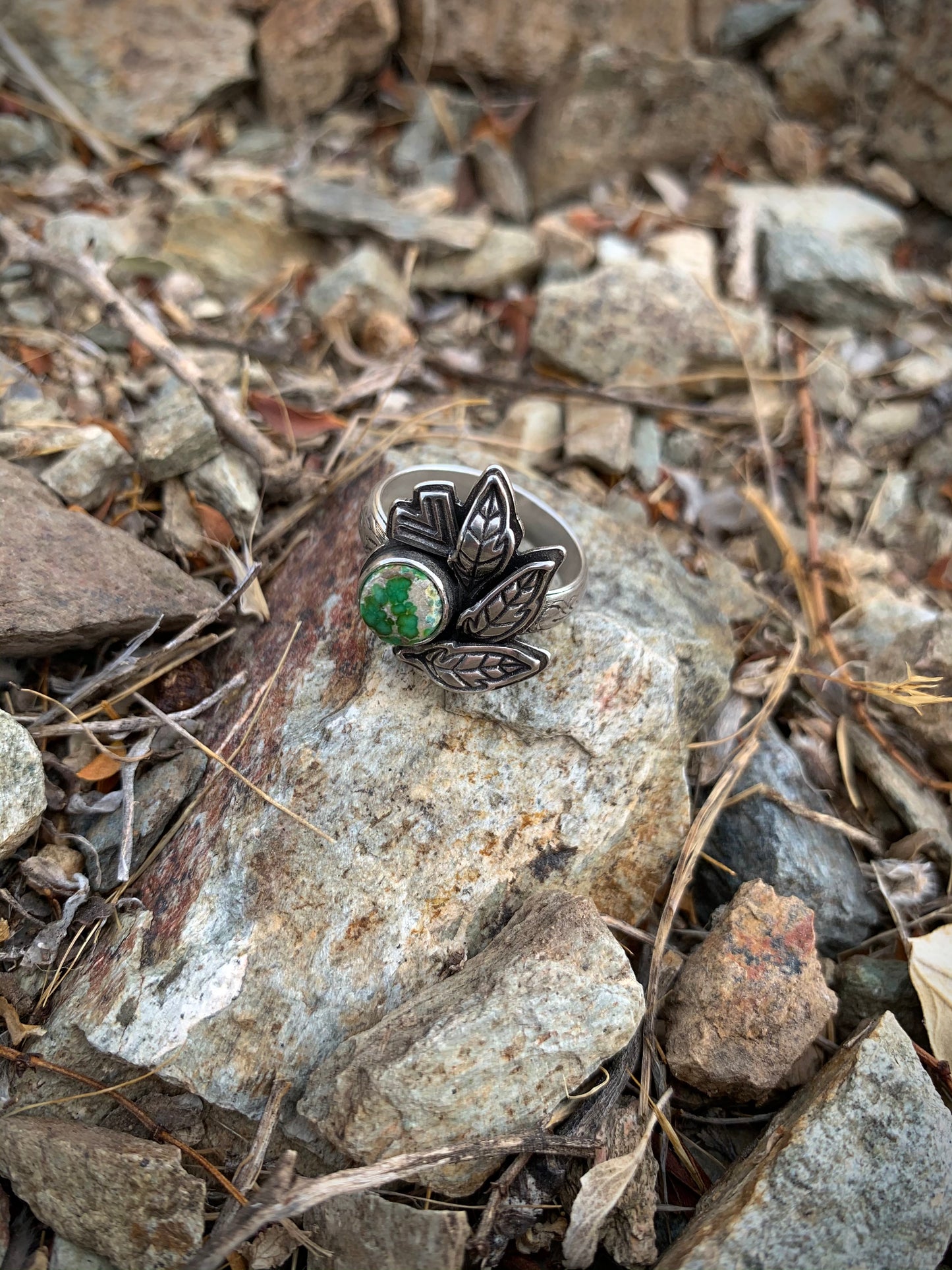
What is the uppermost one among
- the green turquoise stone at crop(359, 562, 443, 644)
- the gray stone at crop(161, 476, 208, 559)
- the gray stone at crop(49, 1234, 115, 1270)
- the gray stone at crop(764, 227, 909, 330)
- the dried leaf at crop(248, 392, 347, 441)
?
the gray stone at crop(764, 227, 909, 330)

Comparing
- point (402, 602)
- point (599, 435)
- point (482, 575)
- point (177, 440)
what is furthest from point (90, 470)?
point (599, 435)

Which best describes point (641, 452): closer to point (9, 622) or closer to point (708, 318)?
point (708, 318)

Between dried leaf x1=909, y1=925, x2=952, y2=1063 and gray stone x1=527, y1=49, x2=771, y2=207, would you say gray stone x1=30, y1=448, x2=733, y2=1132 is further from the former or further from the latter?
gray stone x1=527, y1=49, x2=771, y2=207

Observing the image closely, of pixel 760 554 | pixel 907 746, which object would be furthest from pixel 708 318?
pixel 907 746

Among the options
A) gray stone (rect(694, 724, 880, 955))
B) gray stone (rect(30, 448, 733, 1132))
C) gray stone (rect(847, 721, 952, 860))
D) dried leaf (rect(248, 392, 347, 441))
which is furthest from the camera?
dried leaf (rect(248, 392, 347, 441))

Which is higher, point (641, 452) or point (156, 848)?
point (641, 452)

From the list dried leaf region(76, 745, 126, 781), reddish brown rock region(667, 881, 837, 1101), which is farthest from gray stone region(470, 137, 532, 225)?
reddish brown rock region(667, 881, 837, 1101)
